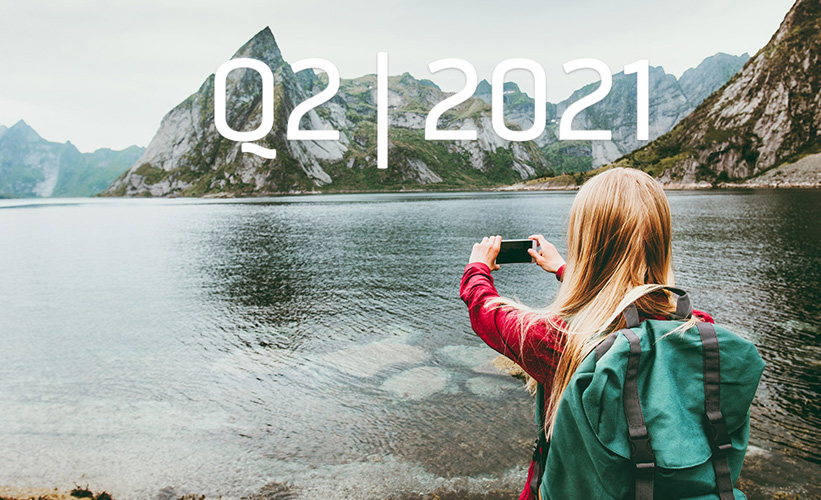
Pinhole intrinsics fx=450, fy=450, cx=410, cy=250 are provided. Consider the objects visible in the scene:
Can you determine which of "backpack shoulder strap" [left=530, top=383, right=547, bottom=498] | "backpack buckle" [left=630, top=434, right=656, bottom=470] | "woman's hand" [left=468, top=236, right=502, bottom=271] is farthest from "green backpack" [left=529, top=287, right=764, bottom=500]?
"woman's hand" [left=468, top=236, right=502, bottom=271]

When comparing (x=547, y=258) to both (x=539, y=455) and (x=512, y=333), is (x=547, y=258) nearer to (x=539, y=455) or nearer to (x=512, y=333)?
(x=512, y=333)

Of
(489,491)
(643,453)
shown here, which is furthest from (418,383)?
(643,453)

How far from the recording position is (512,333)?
130 inches

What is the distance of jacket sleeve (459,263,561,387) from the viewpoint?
328cm

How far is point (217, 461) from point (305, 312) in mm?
16543

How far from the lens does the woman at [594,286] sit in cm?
304

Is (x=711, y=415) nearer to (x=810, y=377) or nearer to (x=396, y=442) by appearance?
(x=396, y=442)

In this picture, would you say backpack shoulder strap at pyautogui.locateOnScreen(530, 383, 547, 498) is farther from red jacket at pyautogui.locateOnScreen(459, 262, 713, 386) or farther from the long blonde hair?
the long blonde hair

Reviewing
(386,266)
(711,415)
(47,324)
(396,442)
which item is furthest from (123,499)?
(386,266)

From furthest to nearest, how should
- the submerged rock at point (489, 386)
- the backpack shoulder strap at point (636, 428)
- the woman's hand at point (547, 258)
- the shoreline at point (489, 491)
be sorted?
the submerged rock at point (489, 386), the shoreline at point (489, 491), the woman's hand at point (547, 258), the backpack shoulder strap at point (636, 428)

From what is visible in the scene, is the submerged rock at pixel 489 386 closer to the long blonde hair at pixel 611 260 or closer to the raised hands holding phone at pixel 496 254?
the raised hands holding phone at pixel 496 254

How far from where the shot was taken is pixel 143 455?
14.2 m

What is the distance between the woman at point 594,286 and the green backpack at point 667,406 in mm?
327

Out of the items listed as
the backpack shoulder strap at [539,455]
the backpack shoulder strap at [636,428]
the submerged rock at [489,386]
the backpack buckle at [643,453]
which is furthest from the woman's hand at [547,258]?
the submerged rock at [489,386]
